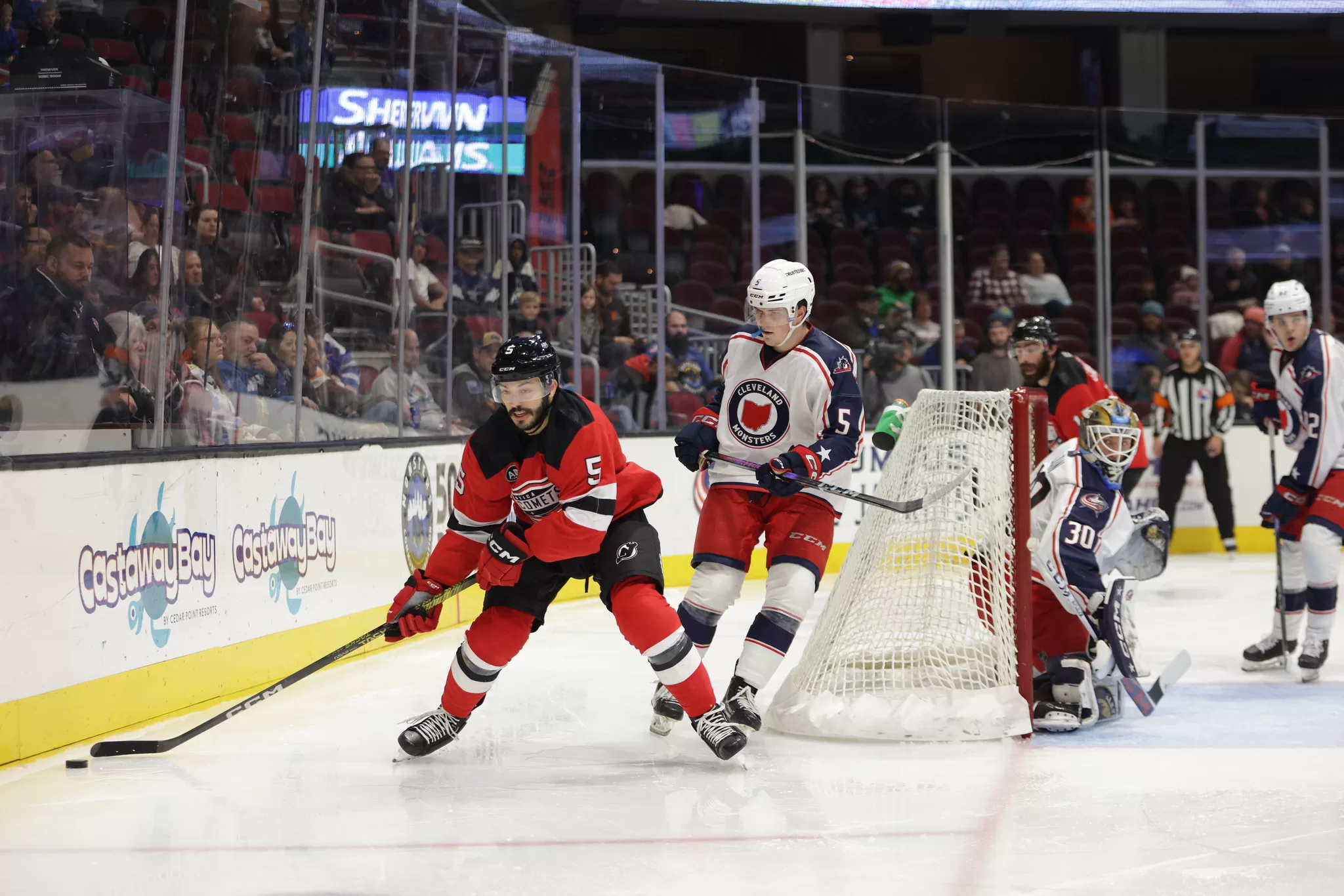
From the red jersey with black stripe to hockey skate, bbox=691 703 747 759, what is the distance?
1.49 ft

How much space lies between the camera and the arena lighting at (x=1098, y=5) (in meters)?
12.5

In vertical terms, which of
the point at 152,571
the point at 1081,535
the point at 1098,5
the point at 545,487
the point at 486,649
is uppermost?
the point at 1098,5

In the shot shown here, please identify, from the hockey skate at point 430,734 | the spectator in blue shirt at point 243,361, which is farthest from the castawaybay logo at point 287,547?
the hockey skate at point 430,734

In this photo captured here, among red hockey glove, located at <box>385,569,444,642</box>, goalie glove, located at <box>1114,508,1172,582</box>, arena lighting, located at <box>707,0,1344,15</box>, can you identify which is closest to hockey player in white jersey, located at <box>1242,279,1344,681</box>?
goalie glove, located at <box>1114,508,1172,582</box>

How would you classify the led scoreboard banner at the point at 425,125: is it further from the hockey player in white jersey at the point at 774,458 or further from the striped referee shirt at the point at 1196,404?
the striped referee shirt at the point at 1196,404

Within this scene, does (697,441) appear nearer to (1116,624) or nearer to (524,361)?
(524,361)

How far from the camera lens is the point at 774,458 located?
149 inches

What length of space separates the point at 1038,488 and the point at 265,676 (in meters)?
2.37

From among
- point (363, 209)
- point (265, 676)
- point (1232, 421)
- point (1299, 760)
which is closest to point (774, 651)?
point (1299, 760)

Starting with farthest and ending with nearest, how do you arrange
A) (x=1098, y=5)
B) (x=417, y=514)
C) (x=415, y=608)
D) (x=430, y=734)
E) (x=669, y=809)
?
(x=1098, y=5), (x=417, y=514), (x=430, y=734), (x=415, y=608), (x=669, y=809)

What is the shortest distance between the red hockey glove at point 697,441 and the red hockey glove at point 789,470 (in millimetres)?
269

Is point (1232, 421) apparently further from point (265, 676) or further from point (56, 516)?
point (56, 516)

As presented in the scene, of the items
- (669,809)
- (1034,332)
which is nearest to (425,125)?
(1034,332)

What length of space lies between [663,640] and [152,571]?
4.93 feet
